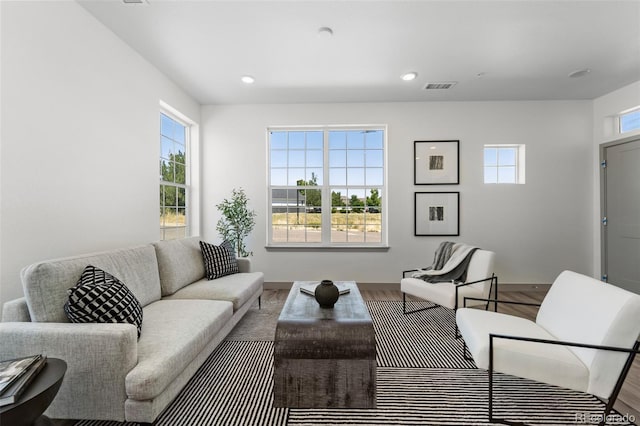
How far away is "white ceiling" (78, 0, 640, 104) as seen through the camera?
94.8 inches

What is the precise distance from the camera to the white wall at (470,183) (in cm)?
447

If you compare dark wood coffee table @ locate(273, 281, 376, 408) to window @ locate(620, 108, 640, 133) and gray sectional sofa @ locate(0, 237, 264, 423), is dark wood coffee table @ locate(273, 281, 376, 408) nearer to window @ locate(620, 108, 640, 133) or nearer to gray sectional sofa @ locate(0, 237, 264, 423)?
gray sectional sofa @ locate(0, 237, 264, 423)

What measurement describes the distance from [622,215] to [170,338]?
5.60 meters

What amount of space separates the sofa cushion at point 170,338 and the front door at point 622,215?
5.15m

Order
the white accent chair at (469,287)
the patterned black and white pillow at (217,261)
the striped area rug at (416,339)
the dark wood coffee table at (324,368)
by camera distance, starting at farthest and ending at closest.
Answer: the patterned black and white pillow at (217,261) → the white accent chair at (469,287) → the striped area rug at (416,339) → the dark wood coffee table at (324,368)

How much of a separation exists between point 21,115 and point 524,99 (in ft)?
18.7

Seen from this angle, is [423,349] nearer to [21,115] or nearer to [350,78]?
[350,78]

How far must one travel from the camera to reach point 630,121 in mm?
4062

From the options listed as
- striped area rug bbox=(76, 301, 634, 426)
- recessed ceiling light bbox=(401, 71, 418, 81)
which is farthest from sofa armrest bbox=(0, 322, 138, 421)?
recessed ceiling light bbox=(401, 71, 418, 81)

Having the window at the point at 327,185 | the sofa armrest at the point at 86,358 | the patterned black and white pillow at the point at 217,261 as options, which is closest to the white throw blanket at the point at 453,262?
the window at the point at 327,185

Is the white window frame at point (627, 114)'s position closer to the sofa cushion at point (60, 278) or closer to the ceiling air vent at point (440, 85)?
the ceiling air vent at point (440, 85)

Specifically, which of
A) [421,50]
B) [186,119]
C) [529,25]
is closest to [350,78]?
A: [421,50]

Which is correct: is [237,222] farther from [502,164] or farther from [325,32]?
[502,164]

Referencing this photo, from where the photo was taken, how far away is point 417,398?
1.93 metres
